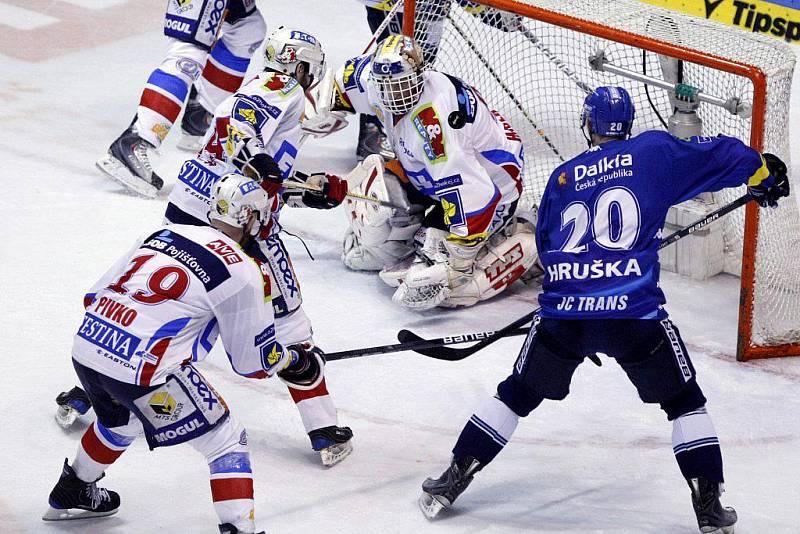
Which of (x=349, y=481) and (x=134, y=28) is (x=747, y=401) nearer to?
(x=349, y=481)

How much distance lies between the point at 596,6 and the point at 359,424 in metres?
1.79

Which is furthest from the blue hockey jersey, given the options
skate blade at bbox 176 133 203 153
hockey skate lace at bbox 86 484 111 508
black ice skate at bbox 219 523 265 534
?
skate blade at bbox 176 133 203 153

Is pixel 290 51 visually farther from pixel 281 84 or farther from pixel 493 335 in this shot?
pixel 493 335

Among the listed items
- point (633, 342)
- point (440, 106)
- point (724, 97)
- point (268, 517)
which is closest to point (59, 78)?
point (440, 106)

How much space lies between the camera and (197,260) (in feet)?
11.2

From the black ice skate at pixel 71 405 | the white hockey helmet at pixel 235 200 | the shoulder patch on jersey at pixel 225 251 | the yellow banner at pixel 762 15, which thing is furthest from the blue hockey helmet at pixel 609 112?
the yellow banner at pixel 762 15

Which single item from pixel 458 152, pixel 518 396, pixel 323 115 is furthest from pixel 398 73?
pixel 518 396

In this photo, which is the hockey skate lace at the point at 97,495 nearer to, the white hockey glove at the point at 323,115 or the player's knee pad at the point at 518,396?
the player's knee pad at the point at 518,396

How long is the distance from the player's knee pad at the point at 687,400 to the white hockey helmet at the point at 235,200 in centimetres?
122

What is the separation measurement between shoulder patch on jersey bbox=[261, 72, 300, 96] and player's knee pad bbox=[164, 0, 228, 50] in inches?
63.6

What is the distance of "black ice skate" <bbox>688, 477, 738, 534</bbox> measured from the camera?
140 inches

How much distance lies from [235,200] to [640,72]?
2.46m

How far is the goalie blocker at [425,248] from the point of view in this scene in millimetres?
5043

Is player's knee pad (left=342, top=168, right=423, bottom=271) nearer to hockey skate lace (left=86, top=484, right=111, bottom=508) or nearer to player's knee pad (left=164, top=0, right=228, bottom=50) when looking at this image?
player's knee pad (left=164, top=0, right=228, bottom=50)
